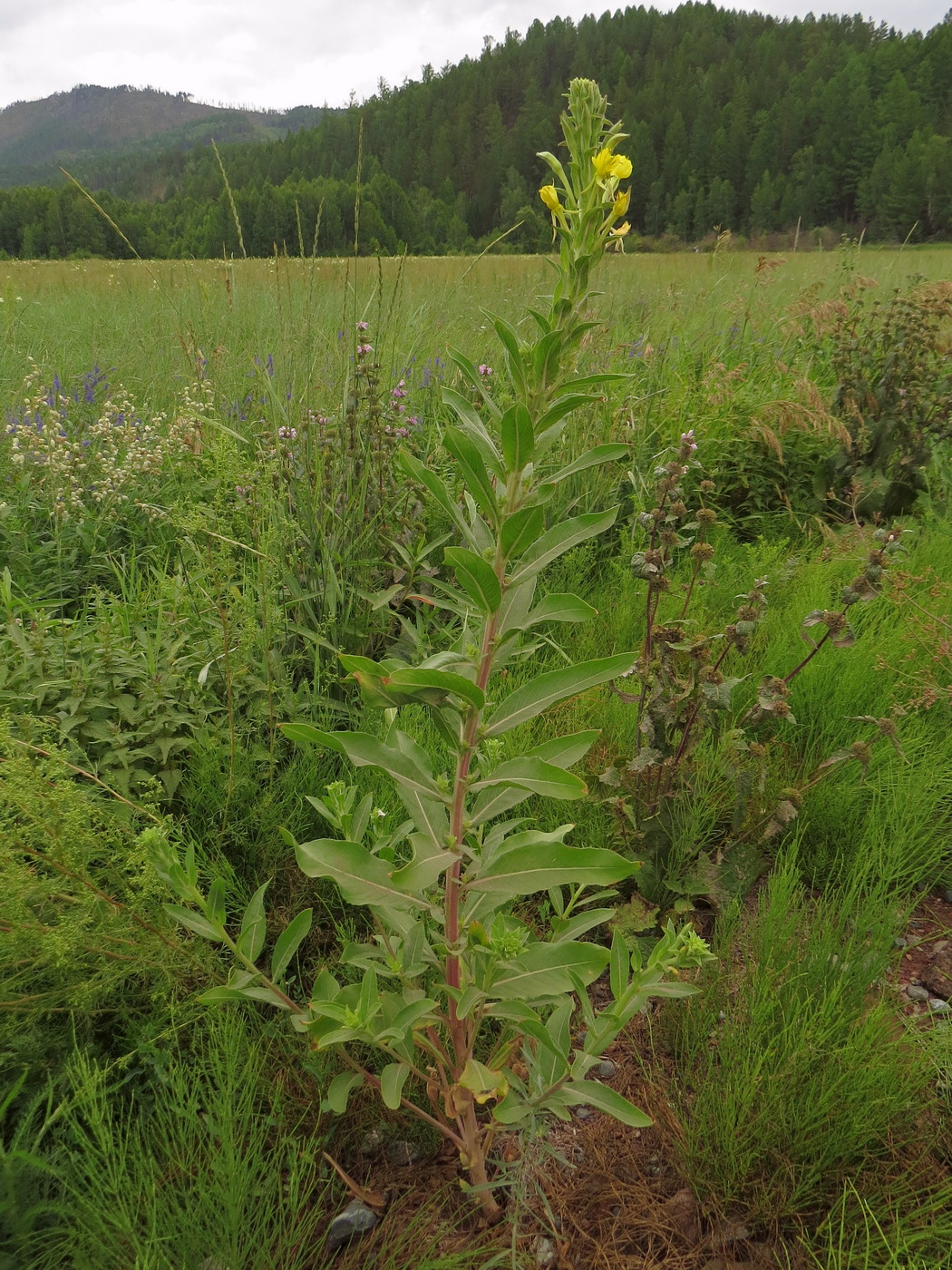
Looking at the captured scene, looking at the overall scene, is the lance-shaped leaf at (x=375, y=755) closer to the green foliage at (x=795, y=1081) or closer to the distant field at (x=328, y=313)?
the green foliage at (x=795, y=1081)

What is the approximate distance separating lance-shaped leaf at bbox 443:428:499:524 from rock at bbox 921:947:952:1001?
154cm

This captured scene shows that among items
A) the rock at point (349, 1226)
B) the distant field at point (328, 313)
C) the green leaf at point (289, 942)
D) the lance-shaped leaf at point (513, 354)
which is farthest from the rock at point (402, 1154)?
the distant field at point (328, 313)

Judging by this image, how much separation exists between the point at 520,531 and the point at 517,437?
0.11m

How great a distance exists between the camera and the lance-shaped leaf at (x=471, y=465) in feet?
2.74

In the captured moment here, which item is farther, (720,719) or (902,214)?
(902,214)

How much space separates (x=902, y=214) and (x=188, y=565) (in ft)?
89.1

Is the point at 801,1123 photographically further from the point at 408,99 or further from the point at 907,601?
the point at 408,99

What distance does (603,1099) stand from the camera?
106 centimetres

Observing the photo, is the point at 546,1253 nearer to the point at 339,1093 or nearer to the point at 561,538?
the point at 339,1093

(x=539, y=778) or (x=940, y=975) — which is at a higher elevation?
(x=539, y=778)

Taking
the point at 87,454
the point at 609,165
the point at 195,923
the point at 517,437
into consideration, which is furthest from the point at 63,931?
the point at 87,454

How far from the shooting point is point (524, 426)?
32.0 inches

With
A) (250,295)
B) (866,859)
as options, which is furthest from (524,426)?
(250,295)

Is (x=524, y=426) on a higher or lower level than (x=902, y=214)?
lower
